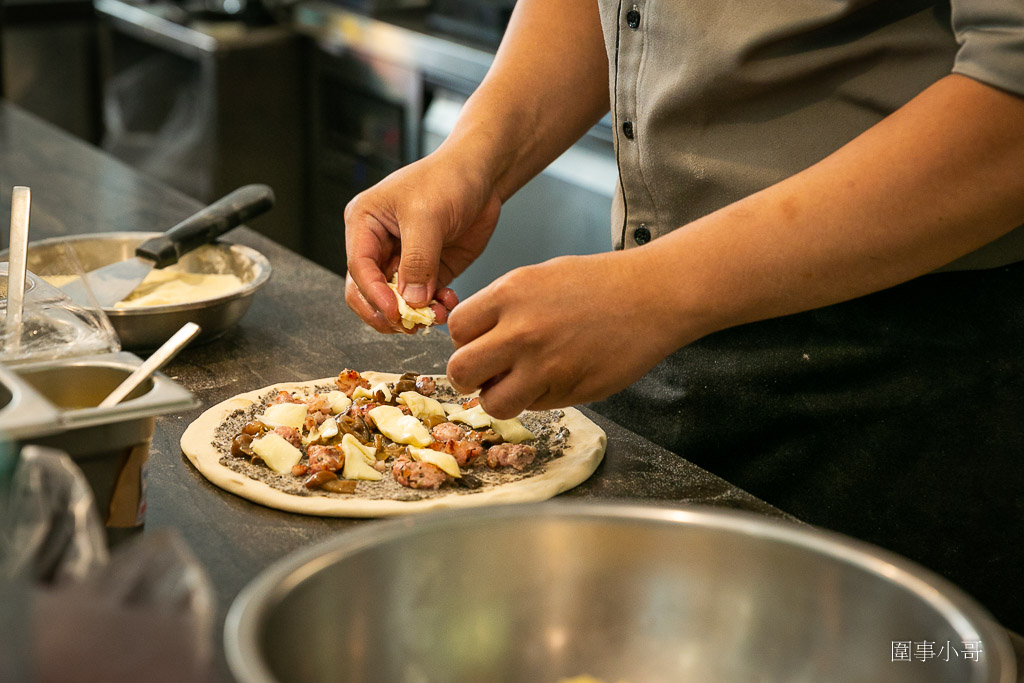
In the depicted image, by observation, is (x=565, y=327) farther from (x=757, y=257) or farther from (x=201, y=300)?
(x=201, y=300)

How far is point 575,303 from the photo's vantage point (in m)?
1.05

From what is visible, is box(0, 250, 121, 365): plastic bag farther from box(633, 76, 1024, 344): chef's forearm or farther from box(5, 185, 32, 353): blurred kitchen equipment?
box(633, 76, 1024, 344): chef's forearm

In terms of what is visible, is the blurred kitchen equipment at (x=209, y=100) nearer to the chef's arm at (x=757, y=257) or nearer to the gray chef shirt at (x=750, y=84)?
the gray chef shirt at (x=750, y=84)

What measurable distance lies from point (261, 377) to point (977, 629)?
3.37 ft

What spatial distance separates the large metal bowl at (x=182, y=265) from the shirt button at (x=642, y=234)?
0.55 meters

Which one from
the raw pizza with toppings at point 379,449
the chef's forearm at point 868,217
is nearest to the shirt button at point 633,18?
the chef's forearm at point 868,217

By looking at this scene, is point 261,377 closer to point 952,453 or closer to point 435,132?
point 952,453

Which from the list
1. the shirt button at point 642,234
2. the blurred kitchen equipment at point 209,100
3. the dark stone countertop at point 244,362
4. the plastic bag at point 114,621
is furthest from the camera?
the blurred kitchen equipment at point 209,100

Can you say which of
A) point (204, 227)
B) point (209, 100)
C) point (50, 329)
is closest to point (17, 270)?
point (50, 329)

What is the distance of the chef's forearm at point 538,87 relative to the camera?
153 cm

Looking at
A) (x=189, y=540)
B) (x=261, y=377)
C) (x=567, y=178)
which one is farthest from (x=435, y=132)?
(x=189, y=540)

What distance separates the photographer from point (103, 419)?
80 centimetres

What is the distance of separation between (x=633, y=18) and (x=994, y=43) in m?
0.50

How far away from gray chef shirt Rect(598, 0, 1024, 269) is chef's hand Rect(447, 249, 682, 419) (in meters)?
0.33
